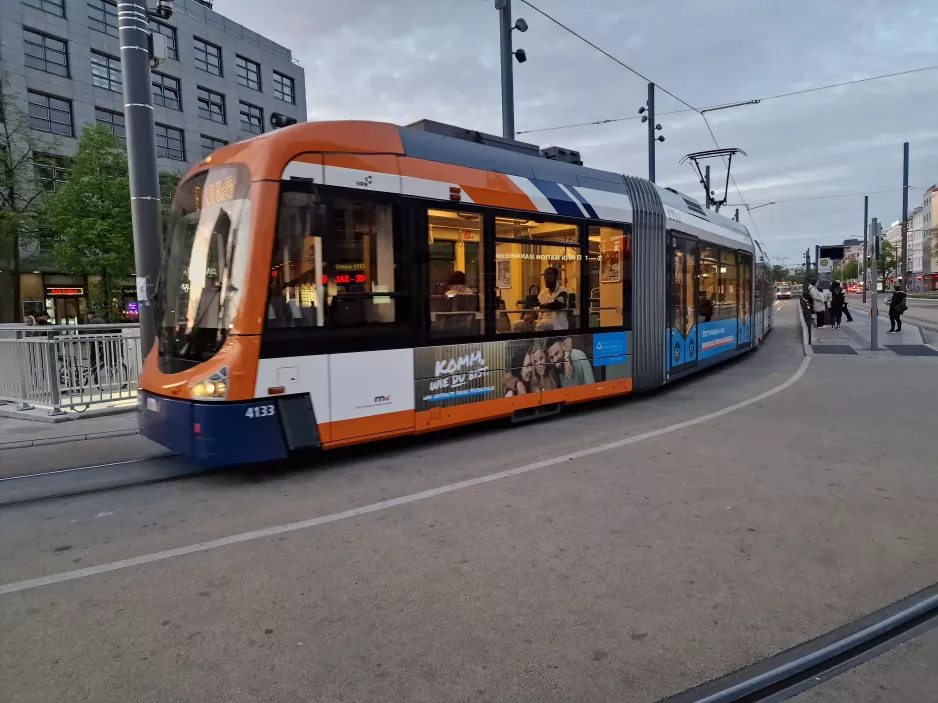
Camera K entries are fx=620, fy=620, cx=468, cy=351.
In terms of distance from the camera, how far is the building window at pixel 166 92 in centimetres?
3231

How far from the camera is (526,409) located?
25.9 feet

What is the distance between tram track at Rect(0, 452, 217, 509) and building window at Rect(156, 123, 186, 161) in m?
31.0

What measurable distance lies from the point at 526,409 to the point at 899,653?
525cm

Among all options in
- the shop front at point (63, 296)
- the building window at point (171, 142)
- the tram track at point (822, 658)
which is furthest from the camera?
the building window at point (171, 142)

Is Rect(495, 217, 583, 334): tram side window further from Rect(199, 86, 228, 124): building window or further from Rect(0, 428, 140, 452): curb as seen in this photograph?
Rect(199, 86, 228, 124): building window

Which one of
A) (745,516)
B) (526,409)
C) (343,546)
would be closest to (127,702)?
(343,546)

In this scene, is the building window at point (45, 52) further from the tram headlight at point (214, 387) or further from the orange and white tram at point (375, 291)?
the tram headlight at point (214, 387)

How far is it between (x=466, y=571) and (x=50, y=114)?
109ft

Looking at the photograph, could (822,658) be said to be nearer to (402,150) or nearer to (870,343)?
(402,150)

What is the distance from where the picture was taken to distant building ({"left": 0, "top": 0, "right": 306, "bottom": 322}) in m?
27.0

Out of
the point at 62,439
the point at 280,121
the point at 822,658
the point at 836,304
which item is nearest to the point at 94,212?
the point at 62,439

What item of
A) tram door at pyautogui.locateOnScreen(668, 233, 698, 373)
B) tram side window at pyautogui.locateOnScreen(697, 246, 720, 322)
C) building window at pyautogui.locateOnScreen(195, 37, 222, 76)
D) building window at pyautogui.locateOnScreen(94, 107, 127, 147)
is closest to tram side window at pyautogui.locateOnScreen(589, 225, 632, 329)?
tram door at pyautogui.locateOnScreen(668, 233, 698, 373)

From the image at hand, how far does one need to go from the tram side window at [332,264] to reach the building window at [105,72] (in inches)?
1230

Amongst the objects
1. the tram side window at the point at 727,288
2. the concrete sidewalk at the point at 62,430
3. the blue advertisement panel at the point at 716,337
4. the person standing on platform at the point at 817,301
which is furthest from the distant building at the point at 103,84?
the person standing on platform at the point at 817,301
